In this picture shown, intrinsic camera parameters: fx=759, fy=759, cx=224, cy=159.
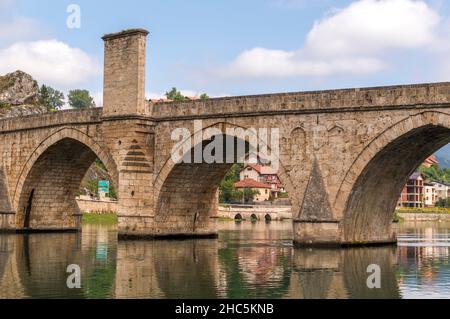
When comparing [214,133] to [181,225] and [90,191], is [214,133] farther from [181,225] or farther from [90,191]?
[90,191]

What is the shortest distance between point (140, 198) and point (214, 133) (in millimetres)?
4952

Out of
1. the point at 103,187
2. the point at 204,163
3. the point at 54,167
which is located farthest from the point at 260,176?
the point at 204,163

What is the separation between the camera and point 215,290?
64.3ft

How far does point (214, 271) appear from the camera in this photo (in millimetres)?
24203

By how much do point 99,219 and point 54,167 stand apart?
19.0m

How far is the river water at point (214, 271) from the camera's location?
19.2 metres

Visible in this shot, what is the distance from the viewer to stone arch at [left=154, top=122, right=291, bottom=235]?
35.9 meters

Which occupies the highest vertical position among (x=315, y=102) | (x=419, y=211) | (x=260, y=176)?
(x=260, y=176)

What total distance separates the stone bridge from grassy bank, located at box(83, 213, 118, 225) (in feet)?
47.8

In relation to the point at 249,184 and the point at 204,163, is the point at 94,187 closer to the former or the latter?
the point at 249,184

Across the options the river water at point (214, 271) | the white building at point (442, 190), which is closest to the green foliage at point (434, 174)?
the white building at point (442, 190)

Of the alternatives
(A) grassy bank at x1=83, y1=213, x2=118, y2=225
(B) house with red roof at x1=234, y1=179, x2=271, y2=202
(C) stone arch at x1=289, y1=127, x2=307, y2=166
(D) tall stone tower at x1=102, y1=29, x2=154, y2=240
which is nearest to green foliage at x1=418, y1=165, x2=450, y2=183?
(B) house with red roof at x1=234, y1=179, x2=271, y2=202

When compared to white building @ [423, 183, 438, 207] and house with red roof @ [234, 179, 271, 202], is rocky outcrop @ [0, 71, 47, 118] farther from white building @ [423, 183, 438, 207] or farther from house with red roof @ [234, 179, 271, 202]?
white building @ [423, 183, 438, 207]
